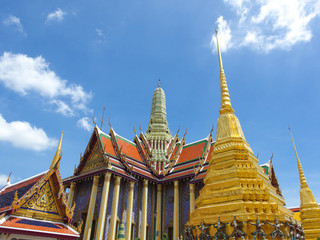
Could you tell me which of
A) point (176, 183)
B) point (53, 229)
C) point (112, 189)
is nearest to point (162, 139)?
point (176, 183)

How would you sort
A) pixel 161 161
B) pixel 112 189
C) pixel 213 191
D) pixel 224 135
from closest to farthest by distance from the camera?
1. pixel 213 191
2. pixel 224 135
3. pixel 112 189
4. pixel 161 161

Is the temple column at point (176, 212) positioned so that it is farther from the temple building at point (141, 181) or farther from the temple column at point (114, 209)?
the temple column at point (114, 209)

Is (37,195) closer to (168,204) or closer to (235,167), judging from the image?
(235,167)

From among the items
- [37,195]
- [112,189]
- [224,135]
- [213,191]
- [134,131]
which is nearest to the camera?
[213,191]

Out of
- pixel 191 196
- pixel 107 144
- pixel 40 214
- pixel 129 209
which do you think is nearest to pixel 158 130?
pixel 107 144

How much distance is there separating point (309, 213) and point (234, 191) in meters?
9.72

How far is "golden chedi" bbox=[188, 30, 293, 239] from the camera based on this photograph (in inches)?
249

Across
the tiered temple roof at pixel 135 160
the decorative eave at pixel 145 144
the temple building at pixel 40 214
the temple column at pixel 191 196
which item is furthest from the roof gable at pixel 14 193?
the decorative eave at pixel 145 144

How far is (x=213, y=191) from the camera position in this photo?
7.51m

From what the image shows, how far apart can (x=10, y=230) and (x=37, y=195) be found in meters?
1.23

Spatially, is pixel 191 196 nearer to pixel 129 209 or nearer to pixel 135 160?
pixel 129 209

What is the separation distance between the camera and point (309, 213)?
13.9 metres

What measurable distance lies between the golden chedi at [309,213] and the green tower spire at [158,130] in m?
9.69

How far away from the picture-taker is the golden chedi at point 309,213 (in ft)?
42.8
